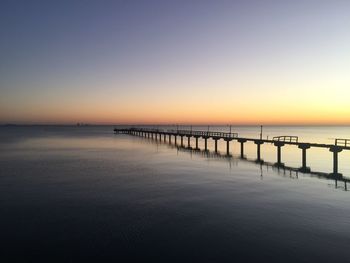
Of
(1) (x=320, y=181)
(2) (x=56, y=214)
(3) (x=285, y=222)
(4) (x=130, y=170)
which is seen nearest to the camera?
(3) (x=285, y=222)

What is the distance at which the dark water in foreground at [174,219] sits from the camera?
42.2ft

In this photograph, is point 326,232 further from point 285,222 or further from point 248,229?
point 248,229

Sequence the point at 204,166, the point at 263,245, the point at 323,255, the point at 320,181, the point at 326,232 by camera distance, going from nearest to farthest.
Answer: the point at 323,255 < the point at 263,245 < the point at 326,232 < the point at 320,181 < the point at 204,166

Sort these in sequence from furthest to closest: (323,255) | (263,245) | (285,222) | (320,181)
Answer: (320,181)
(285,222)
(263,245)
(323,255)

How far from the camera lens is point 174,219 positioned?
56.3 feet

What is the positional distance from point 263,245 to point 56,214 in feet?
37.4

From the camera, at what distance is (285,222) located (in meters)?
16.7

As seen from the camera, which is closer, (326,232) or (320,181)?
(326,232)

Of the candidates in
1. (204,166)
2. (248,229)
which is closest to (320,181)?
(204,166)

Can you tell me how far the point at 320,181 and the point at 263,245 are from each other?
698 inches

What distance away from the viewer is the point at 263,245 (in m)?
13.7

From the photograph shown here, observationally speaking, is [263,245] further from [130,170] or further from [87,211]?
[130,170]

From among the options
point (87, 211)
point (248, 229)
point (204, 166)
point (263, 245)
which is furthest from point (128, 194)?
point (204, 166)

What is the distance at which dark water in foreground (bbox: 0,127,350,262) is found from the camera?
42.2ft
